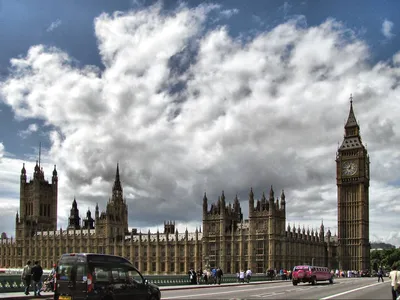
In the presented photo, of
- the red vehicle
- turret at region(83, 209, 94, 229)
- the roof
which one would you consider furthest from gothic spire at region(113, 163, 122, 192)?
the red vehicle

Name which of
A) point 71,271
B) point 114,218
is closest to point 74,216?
point 114,218

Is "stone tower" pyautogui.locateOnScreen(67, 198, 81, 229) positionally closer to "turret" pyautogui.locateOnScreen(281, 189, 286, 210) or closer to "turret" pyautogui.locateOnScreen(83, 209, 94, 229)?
"turret" pyautogui.locateOnScreen(83, 209, 94, 229)

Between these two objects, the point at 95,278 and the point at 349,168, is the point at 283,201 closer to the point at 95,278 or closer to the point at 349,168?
the point at 349,168

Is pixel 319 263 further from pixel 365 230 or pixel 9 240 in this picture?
pixel 9 240

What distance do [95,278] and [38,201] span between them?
14835 centimetres

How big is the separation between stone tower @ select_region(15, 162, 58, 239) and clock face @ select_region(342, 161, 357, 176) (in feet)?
269

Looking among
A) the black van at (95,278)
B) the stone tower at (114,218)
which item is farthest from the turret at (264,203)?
the black van at (95,278)

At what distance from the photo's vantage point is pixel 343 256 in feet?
417

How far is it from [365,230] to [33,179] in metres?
93.0

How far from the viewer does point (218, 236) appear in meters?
108

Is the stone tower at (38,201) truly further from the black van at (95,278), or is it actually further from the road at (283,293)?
the black van at (95,278)

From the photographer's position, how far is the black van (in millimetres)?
21000

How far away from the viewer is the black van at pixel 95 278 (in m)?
21.0

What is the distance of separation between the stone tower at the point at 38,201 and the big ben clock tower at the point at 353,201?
80599 mm
